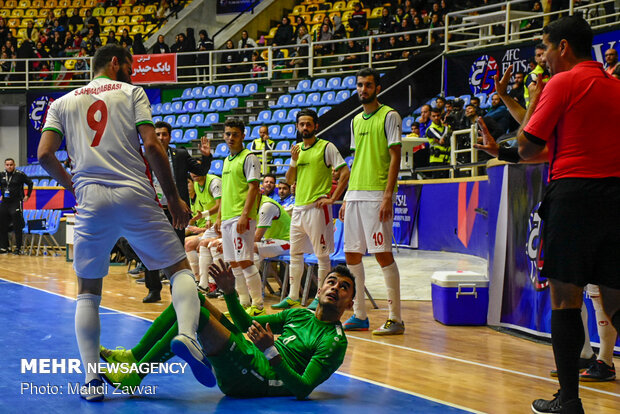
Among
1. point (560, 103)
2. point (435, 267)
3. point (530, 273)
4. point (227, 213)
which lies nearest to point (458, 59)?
point (435, 267)

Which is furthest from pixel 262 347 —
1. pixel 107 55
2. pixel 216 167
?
pixel 216 167

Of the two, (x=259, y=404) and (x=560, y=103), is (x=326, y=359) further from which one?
(x=560, y=103)

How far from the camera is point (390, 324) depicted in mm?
6027

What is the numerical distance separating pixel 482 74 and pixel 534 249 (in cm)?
1075

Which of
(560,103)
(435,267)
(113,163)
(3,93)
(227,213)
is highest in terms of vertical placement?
(3,93)

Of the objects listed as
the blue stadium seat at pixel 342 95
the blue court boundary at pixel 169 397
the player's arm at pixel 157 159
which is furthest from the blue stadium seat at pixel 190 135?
the player's arm at pixel 157 159

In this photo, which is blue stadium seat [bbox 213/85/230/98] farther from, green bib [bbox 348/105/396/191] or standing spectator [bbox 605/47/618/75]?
green bib [bbox 348/105/396/191]

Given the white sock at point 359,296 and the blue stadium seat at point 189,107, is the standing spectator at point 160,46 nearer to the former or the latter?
the blue stadium seat at point 189,107

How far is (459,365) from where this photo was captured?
4852 millimetres

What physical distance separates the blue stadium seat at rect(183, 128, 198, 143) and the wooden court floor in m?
12.5

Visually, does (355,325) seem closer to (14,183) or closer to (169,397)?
(169,397)

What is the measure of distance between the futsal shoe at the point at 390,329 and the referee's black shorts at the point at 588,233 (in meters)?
2.82

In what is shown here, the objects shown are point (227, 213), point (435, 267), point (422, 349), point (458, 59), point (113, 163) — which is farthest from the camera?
point (458, 59)

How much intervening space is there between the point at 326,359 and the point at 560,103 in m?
1.68
